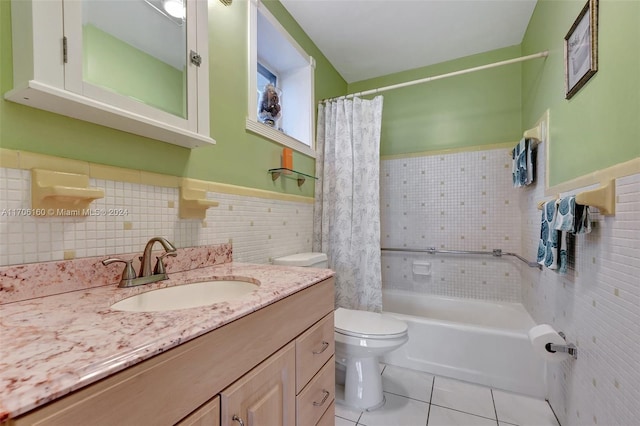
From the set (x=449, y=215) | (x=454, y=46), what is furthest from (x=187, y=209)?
(x=454, y=46)

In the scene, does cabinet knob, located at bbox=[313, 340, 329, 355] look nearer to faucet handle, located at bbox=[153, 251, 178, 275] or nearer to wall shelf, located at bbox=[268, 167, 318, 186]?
faucet handle, located at bbox=[153, 251, 178, 275]

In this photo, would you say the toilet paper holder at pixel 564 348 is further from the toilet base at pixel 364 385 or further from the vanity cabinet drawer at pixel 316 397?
the vanity cabinet drawer at pixel 316 397

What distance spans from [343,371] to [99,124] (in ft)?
5.92

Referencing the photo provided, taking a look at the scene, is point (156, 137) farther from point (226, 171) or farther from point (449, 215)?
point (449, 215)

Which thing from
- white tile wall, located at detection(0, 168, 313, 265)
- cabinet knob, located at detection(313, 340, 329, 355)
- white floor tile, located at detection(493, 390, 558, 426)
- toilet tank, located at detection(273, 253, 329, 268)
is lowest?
white floor tile, located at detection(493, 390, 558, 426)

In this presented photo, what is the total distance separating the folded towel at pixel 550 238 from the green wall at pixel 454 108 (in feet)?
4.19

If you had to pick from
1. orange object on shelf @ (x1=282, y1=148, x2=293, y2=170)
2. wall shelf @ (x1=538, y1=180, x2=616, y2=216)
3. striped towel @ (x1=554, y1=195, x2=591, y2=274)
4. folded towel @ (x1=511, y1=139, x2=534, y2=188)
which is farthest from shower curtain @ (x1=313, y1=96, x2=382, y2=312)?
wall shelf @ (x1=538, y1=180, x2=616, y2=216)

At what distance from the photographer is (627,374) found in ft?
2.88

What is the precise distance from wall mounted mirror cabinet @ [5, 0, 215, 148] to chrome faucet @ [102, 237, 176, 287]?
41 centimetres

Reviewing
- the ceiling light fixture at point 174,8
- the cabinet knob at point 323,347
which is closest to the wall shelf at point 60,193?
the ceiling light fixture at point 174,8

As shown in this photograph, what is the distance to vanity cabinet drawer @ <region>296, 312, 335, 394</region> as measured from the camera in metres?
0.89

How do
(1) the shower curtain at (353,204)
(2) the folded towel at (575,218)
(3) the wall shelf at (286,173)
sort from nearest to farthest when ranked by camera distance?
(2) the folded towel at (575,218), (3) the wall shelf at (286,173), (1) the shower curtain at (353,204)

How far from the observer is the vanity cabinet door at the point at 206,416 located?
53 centimetres

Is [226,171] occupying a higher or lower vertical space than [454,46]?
lower
